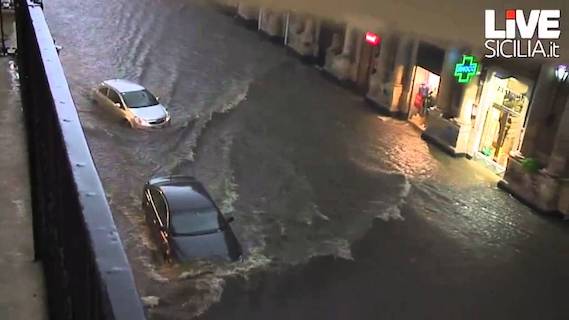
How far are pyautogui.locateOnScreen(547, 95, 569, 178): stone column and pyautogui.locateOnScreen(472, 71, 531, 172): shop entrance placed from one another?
1.02 feet

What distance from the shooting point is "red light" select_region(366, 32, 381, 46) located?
6.93 metres

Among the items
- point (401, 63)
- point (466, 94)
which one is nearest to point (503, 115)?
point (466, 94)

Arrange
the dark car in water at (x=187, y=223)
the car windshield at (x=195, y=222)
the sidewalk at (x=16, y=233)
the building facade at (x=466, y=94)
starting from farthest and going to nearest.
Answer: the building facade at (x=466, y=94)
the car windshield at (x=195, y=222)
the dark car in water at (x=187, y=223)
the sidewalk at (x=16, y=233)

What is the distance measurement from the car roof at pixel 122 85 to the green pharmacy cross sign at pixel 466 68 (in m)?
3.35

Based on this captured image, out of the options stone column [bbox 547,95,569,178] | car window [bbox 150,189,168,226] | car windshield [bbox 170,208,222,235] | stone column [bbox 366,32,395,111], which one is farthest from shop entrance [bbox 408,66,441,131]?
car window [bbox 150,189,168,226]

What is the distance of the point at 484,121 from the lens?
594 centimetres

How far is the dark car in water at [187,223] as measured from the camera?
15.3ft

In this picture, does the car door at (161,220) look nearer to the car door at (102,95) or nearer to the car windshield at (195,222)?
the car windshield at (195,222)

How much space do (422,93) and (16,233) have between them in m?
5.96

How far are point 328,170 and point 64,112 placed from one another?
5.96 meters

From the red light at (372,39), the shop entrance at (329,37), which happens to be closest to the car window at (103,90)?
the shop entrance at (329,37)

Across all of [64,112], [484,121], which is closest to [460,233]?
[484,121]

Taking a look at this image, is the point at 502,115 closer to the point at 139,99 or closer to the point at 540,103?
the point at 540,103

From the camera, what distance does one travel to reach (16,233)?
3.45ft
